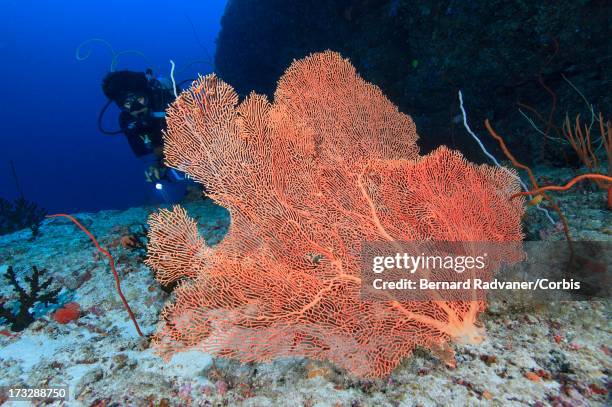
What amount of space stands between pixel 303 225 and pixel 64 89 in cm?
12410

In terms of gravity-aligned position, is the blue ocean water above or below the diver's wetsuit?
above

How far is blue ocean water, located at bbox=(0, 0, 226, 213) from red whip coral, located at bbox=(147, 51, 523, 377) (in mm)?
80445

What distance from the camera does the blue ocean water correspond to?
270 ft

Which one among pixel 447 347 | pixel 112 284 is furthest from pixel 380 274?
pixel 112 284

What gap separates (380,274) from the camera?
8.24 ft

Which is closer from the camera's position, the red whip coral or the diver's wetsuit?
the red whip coral

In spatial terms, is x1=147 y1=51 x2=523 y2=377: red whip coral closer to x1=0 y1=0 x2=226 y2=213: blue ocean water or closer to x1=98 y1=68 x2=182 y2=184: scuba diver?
x1=98 y1=68 x2=182 y2=184: scuba diver

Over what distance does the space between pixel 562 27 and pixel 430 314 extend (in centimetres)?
624

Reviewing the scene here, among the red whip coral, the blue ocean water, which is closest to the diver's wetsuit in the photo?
the red whip coral

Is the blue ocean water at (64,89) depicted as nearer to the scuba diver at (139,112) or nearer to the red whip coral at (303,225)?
the scuba diver at (139,112)

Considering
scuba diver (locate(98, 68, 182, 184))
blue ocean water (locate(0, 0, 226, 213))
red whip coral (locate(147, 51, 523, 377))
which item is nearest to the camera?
red whip coral (locate(147, 51, 523, 377))

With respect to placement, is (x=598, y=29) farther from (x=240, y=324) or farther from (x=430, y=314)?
(x=240, y=324)

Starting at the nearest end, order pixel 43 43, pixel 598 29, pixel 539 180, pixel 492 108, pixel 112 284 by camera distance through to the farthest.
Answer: pixel 112 284
pixel 539 180
pixel 598 29
pixel 492 108
pixel 43 43

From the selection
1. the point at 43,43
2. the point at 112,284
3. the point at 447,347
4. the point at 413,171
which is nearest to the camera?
the point at 447,347
